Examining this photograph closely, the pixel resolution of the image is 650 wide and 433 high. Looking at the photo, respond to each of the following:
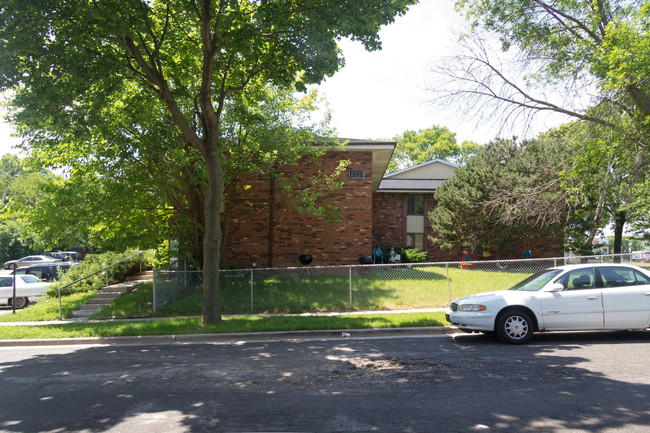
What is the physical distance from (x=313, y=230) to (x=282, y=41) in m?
9.23

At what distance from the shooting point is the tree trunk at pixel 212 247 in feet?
34.4

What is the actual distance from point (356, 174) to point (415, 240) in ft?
Answer: 34.9

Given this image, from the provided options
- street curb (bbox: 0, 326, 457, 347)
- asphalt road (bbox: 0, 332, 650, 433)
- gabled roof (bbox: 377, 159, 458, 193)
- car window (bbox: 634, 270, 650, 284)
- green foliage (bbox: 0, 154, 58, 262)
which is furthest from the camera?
gabled roof (bbox: 377, 159, 458, 193)

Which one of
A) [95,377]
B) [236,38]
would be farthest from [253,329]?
[236,38]

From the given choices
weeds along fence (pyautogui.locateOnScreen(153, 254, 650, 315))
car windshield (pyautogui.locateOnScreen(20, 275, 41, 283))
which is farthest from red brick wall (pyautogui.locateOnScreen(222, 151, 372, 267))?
car windshield (pyautogui.locateOnScreen(20, 275, 41, 283))

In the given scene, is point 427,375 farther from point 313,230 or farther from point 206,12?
point 313,230

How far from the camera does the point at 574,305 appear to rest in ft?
25.2

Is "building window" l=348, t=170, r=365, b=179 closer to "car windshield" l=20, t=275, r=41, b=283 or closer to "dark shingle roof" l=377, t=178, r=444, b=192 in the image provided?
"dark shingle roof" l=377, t=178, r=444, b=192

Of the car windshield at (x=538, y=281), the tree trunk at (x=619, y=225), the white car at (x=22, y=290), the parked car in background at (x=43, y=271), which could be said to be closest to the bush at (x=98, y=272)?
the white car at (x=22, y=290)

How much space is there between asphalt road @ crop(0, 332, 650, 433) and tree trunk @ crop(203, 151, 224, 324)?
2121 millimetres

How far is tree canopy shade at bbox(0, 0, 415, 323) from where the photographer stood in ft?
29.3

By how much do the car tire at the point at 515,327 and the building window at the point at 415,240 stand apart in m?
19.4

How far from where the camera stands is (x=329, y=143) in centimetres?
1627

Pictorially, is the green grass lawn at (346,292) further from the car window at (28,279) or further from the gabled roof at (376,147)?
the car window at (28,279)
